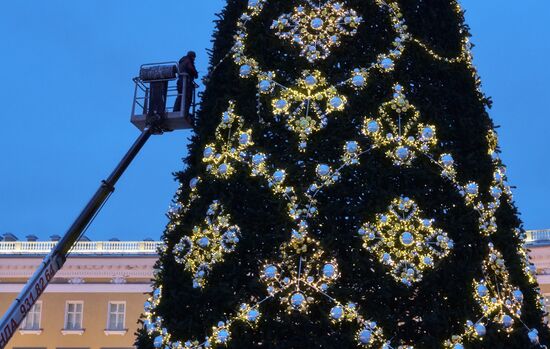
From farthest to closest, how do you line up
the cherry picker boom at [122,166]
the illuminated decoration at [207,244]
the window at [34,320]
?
1. the window at [34,320]
2. the cherry picker boom at [122,166]
3. the illuminated decoration at [207,244]

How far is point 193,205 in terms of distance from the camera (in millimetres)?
5438

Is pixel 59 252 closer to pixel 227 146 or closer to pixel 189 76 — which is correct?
A: pixel 189 76

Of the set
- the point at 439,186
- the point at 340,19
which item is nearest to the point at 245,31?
the point at 340,19

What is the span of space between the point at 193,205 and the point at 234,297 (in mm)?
824

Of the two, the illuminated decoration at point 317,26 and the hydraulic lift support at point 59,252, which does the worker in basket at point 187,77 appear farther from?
the illuminated decoration at point 317,26

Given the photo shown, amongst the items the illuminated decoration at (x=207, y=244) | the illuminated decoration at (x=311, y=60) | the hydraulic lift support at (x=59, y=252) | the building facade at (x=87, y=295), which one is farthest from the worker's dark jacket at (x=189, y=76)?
the building facade at (x=87, y=295)

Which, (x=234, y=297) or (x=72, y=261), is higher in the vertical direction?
(x=72, y=261)

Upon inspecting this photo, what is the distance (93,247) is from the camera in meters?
26.4

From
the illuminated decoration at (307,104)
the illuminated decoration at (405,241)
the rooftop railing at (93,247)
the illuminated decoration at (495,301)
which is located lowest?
the illuminated decoration at (495,301)

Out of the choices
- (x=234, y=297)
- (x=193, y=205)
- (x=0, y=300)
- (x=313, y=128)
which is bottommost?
(x=234, y=297)

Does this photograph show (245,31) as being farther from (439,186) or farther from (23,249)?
(23,249)

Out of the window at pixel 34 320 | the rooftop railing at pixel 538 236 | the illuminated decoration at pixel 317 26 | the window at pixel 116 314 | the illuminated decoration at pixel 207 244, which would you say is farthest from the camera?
the window at pixel 34 320

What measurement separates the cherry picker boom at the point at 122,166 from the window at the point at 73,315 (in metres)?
19.7

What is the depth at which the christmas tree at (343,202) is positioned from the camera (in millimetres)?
4852
